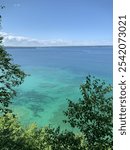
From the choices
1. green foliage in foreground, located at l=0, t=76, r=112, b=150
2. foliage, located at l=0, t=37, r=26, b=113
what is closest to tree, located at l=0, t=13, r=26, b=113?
foliage, located at l=0, t=37, r=26, b=113

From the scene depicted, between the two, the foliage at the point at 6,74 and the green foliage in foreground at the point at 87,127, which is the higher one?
the foliage at the point at 6,74

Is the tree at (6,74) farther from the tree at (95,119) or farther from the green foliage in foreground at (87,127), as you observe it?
the tree at (95,119)

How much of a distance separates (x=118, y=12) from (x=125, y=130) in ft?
7.25

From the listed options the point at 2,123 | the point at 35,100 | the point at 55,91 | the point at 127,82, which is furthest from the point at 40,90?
the point at 127,82

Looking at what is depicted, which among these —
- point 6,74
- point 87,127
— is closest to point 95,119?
point 87,127

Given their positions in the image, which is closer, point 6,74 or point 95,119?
point 6,74

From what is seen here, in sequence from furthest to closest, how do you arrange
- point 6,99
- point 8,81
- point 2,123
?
point 2,123 → point 8,81 → point 6,99

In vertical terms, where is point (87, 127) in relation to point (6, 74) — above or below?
below

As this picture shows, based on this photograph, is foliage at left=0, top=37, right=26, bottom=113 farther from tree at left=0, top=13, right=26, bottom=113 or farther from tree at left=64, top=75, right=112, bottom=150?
tree at left=64, top=75, right=112, bottom=150

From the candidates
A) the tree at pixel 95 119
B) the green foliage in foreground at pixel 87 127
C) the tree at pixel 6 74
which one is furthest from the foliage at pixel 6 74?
the tree at pixel 95 119

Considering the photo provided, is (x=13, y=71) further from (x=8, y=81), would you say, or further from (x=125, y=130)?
(x=125, y=130)

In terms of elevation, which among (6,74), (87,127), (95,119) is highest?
(6,74)

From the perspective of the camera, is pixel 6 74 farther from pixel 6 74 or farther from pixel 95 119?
pixel 95 119

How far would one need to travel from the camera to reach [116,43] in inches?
254
